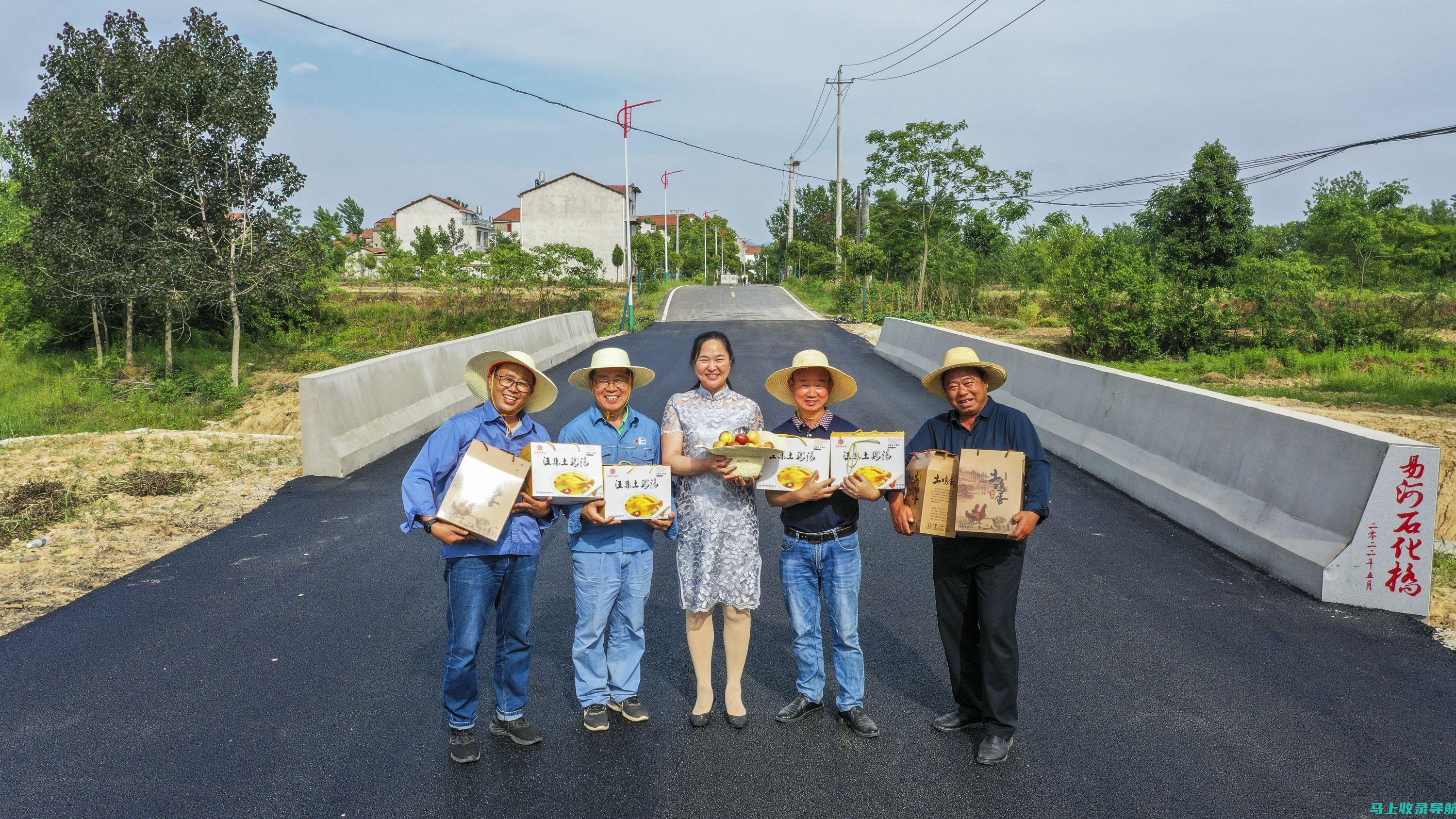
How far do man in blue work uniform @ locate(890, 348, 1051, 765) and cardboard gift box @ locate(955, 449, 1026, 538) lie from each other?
55 millimetres

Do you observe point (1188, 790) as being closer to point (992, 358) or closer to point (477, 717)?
point (477, 717)

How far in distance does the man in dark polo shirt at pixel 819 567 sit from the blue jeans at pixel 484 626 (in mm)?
1208

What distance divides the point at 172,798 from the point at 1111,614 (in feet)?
16.9

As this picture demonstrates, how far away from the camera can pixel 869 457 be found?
4.03 metres

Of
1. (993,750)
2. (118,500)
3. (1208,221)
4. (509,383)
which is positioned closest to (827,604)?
(993,750)

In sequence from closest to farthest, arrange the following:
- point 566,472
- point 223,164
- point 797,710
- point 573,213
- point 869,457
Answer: point 566,472 < point 869,457 < point 797,710 < point 223,164 < point 573,213

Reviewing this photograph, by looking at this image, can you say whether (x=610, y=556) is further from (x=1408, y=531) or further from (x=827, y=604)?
(x=1408, y=531)

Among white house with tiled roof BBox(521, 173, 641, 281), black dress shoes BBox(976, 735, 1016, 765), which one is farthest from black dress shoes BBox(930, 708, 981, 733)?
white house with tiled roof BBox(521, 173, 641, 281)

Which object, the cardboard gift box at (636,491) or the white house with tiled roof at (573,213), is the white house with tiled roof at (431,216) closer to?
the white house with tiled roof at (573,213)

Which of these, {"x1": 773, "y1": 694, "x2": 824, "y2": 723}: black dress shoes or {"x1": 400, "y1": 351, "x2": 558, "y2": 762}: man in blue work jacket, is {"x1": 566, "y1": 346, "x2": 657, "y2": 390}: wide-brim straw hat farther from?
{"x1": 773, "y1": 694, "x2": 824, "y2": 723}: black dress shoes

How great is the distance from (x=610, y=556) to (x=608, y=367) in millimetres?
869

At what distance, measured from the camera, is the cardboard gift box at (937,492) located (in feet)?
13.2

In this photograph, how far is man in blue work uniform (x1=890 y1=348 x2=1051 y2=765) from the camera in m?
3.98

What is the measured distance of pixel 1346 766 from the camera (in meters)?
3.82
